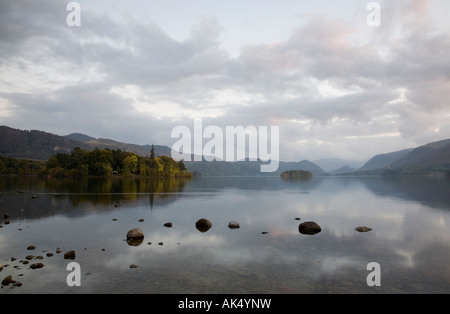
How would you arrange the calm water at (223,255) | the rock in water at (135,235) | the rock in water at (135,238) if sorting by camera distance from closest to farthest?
the calm water at (223,255)
the rock in water at (135,238)
the rock in water at (135,235)

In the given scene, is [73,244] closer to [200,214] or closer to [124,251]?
[124,251]

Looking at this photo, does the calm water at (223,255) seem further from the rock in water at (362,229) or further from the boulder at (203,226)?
the rock in water at (362,229)

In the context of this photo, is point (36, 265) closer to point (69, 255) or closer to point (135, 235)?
point (69, 255)

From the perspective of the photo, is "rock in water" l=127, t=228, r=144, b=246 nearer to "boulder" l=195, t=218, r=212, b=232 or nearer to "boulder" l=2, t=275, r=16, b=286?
"boulder" l=195, t=218, r=212, b=232

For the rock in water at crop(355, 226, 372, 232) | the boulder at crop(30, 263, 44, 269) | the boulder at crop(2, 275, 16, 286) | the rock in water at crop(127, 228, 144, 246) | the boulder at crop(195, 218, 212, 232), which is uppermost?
the boulder at crop(2, 275, 16, 286)

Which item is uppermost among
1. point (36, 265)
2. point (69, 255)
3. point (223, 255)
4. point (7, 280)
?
point (7, 280)

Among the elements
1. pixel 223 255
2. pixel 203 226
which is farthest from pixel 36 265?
pixel 203 226

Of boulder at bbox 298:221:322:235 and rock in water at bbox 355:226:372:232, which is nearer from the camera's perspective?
boulder at bbox 298:221:322:235

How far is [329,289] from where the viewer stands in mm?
20188

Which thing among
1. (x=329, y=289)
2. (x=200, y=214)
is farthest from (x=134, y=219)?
(x=329, y=289)

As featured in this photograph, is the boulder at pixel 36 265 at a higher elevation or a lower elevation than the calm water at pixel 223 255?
higher

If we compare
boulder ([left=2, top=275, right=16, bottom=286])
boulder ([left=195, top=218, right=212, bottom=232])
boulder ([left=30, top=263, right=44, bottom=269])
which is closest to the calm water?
boulder ([left=30, top=263, right=44, bottom=269])

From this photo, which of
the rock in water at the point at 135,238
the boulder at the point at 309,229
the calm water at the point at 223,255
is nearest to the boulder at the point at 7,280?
the calm water at the point at 223,255
